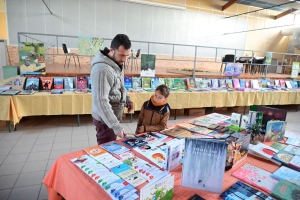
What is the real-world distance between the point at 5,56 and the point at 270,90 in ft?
27.5

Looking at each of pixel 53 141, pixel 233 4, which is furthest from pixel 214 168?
pixel 233 4

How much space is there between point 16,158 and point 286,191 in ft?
9.43

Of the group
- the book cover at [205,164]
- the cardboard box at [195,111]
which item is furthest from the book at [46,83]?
the book cover at [205,164]

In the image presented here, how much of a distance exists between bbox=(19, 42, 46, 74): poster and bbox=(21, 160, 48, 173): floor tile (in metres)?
1.89

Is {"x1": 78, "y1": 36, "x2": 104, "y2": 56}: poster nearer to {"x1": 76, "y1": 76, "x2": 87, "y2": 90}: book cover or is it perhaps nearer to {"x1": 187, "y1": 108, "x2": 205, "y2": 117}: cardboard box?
{"x1": 76, "y1": 76, "x2": 87, "y2": 90}: book cover

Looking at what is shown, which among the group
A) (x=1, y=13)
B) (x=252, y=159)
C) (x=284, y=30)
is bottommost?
(x=252, y=159)

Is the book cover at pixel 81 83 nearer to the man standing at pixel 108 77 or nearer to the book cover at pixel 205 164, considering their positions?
the man standing at pixel 108 77

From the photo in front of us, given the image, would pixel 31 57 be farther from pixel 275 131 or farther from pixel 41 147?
pixel 275 131

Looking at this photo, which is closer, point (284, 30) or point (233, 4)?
point (233, 4)

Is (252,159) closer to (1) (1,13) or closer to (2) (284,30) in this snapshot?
(1) (1,13)

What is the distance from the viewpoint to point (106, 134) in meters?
1.73

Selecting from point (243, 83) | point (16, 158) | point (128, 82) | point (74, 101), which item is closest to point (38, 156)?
point (16, 158)

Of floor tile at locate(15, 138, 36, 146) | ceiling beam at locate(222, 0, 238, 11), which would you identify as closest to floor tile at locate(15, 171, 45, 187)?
floor tile at locate(15, 138, 36, 146)

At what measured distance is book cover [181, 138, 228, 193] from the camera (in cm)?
102
